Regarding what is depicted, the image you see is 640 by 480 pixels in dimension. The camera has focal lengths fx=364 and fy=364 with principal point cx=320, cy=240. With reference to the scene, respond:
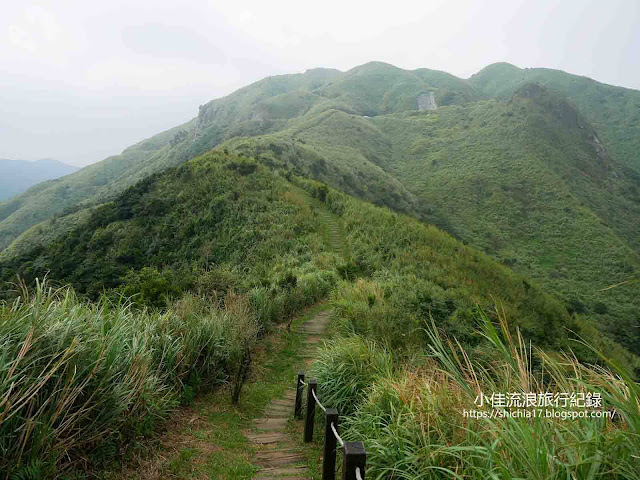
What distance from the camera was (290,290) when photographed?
Result: 12.3 meters

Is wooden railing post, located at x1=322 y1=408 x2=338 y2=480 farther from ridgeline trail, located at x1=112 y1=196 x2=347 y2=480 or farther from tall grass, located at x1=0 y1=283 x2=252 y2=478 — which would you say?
tall grass, located at x1=0 y1=283 x2=252 y2=478

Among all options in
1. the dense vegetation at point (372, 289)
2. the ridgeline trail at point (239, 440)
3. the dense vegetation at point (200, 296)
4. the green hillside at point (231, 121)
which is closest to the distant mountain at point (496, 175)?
the dense vegetation at point (372, 289)

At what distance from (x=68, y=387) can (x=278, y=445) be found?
285 centimetres

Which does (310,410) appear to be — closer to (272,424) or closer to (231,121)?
(272,424)

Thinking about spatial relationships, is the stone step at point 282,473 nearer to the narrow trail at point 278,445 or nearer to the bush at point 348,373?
the narrow trail at point 278,445

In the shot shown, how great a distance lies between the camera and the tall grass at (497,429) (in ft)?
5.87

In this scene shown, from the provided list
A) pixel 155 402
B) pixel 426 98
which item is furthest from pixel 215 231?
pixel 426 98

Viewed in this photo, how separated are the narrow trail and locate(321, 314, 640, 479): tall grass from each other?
0.73 metres

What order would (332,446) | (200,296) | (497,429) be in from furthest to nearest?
(200,296), (332,446), (497,429)

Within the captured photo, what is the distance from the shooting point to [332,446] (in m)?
3.34

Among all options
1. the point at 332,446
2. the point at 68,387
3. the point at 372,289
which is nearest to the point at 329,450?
the point at 332,446

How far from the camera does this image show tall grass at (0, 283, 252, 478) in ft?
8.41

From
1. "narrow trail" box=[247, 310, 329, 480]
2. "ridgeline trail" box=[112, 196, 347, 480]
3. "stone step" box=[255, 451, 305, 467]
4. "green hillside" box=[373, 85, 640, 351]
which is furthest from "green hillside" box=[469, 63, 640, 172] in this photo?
"stone step" box=[255, 451, 305, 467]

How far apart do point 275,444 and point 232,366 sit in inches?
85.2
